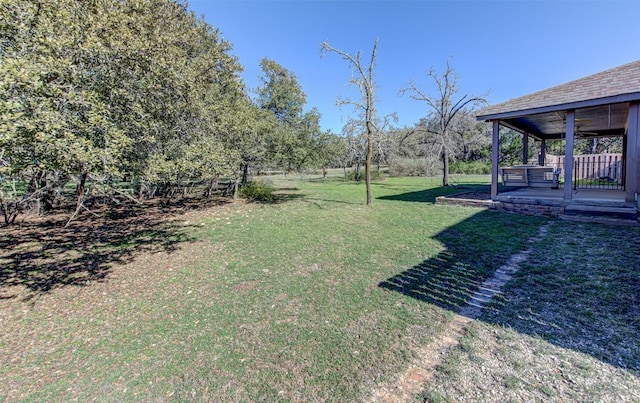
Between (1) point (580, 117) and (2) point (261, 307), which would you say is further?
(1) point (580, 117)

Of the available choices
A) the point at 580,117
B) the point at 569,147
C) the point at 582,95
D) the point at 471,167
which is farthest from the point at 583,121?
the point at 471,167

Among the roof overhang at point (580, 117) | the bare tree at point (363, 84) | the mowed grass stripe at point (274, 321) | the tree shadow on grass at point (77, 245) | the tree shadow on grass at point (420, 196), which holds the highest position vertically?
the bare tree at point (363, 84)

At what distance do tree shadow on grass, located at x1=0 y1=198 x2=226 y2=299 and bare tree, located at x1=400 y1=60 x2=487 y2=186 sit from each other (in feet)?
43.2

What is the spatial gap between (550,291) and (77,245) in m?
8.12

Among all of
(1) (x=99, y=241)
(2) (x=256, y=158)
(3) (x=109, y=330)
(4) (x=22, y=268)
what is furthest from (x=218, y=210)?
(3) (x=109, y=330)

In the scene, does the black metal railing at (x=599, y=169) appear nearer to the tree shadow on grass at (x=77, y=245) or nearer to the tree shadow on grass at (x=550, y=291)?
the tree shadow on grass at (x=550, y=291)

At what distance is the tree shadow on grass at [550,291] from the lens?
2348 mm

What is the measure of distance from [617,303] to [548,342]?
1215mm

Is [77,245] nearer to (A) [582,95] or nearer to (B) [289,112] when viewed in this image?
(B) [289,112]

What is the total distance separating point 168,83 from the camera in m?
4.54

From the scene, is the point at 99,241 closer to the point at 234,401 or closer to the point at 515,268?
the point at 234,401

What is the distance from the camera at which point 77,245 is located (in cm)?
581

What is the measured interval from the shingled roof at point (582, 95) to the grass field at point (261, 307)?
2.89 meters

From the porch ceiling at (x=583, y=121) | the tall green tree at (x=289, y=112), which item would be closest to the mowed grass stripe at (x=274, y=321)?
the porch ceiling at (x=583, y=121)
